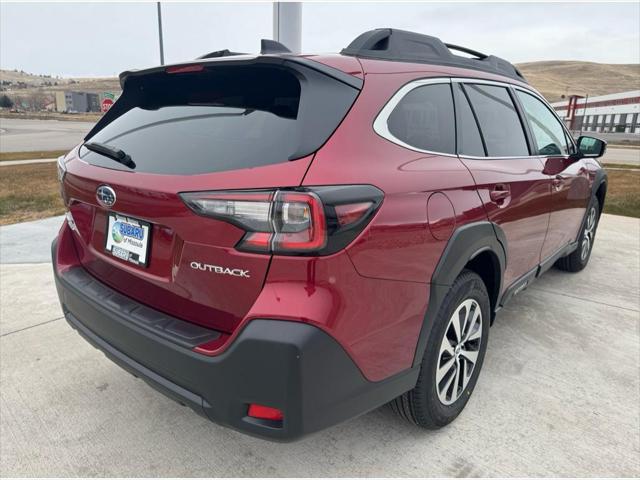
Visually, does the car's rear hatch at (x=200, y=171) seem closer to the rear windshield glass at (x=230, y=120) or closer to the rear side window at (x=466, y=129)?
the rear windshield glass at (x=230, y=120)

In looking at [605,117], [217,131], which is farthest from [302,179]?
[605,117]

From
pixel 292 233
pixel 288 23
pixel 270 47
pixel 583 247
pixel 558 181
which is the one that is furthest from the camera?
pixel 288 23

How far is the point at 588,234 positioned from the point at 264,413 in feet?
14.0

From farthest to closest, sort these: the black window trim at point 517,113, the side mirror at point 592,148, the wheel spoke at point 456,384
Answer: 1. the side mirror at point 592,148
2. the black window trim at point 517,113
3. the wheel spoke at point 456,384

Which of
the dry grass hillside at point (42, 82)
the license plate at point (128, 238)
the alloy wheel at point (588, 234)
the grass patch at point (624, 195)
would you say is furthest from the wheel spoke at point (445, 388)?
the dry grass hillside at point (42, 82)

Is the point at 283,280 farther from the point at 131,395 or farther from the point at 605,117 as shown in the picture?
the point at 605,117

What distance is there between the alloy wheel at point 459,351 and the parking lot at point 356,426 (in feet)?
0.67

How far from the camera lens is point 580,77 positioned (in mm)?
131750

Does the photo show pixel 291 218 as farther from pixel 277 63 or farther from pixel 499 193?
pixel 499 193

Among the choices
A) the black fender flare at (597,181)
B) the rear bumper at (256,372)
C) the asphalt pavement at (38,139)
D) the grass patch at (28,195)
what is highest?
the black fender flare at (597,181)

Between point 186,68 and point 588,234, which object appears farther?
point 588,234

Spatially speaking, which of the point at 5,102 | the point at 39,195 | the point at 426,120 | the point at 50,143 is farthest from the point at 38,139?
the point at 5,102

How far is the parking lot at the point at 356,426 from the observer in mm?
2170

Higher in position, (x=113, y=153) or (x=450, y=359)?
(x=113, y=153)
